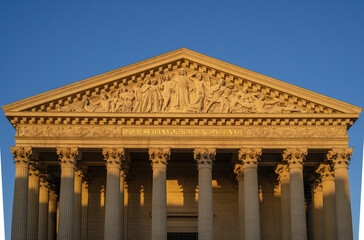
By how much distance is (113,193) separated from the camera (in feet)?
142

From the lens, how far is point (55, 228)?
5288cm

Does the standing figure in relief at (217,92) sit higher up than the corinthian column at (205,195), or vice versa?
the standing figure in relief at (217,92)

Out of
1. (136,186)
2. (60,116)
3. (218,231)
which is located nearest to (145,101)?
(60,116)

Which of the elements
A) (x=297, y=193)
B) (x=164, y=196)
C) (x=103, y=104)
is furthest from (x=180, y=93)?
(x=297, y=193)

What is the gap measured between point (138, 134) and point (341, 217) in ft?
51.2

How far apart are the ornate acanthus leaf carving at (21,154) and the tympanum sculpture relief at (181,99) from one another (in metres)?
3.75

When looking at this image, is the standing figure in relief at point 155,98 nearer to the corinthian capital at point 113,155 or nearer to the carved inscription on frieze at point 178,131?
the carved inscription on frieze at point 178,131

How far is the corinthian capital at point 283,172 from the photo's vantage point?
46875 mm

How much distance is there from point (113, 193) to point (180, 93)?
345 inches

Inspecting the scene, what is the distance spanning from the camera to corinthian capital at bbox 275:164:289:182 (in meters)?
46.9

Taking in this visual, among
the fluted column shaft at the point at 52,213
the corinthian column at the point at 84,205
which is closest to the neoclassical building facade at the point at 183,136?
the corinthian column at the point at 84,205

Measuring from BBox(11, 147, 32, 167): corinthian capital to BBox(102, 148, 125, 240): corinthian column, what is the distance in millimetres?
5427

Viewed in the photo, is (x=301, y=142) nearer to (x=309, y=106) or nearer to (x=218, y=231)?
(x=309, y=106)

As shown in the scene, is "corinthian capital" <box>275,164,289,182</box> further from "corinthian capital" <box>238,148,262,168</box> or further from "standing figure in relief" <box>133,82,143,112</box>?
"standing figure in relief" <box>133,82,143,112</box>
